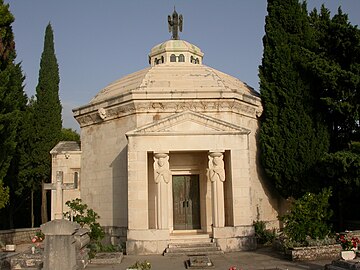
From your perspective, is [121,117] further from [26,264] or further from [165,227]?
[26,264]

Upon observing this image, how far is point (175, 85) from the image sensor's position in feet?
59.5

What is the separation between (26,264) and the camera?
1128cm

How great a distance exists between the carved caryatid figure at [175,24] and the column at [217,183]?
10691 mm

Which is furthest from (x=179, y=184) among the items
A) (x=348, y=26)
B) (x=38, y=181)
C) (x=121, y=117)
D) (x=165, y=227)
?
(x=38, y=181)

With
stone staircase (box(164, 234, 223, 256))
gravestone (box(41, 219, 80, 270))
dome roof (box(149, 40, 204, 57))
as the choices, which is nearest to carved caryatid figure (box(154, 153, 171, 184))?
stone staircase (box(164, 234, 223, 256))

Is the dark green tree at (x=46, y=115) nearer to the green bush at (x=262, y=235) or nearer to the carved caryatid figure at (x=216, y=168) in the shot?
the carved caryatid figure at (x=216, y=168)

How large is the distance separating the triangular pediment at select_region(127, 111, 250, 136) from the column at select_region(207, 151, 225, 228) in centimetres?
90

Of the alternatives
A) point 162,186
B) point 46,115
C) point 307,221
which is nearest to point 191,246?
point 162,186

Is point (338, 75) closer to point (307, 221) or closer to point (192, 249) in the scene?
point (307, 221)

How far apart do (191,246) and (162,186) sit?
7.71 feet

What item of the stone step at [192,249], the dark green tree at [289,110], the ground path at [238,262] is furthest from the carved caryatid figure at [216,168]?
the dark green tree at [289,110]

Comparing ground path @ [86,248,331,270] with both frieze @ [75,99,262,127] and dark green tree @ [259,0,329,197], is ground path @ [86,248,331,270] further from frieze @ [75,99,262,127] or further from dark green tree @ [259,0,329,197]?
frieze @ [75,99,262,127]

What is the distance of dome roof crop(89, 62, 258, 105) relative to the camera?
56.3 ft

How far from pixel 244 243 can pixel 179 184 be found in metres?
3.63
